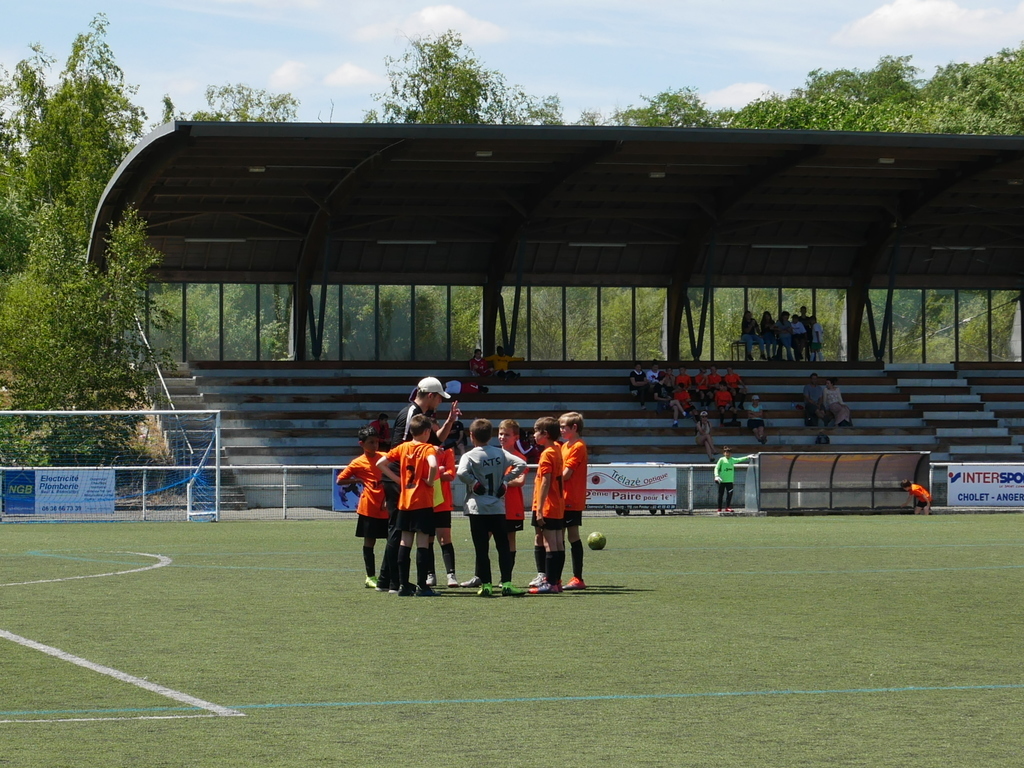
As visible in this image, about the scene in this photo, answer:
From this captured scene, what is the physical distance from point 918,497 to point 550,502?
18.8m

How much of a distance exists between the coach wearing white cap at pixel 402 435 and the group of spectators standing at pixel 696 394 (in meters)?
23.3

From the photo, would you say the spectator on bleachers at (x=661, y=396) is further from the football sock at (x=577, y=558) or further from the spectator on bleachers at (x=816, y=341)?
the football sock at (x=577, y=558)

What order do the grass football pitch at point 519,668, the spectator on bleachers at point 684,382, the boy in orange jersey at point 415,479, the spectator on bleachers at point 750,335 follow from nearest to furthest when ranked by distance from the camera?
the grass football pitch at point 519,668 → the boy in orange jersey at point 415,479 → the spectator on bleachers at point 684,382 → the spectator on bleachers at point 750,335

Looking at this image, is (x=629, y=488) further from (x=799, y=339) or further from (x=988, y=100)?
(x=988, y=100)

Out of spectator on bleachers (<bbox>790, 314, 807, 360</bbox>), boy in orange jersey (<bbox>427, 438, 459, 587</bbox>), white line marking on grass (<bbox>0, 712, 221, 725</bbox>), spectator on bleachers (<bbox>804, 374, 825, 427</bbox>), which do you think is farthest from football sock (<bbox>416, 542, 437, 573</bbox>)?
spectator on bleachers (<bbox>790, 314, 807, 360</bbox>)

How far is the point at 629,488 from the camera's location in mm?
29938

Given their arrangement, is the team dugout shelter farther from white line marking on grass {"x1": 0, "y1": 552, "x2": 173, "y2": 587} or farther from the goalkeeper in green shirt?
white line marking on grass {"x1": 0, "y1": 552, "x2": 173, "y2": 587}

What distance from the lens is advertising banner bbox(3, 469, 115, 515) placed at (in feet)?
89.5

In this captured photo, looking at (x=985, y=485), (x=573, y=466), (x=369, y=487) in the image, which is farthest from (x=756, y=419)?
(x=369, y=487)

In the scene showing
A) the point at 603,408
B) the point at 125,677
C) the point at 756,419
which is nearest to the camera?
the point at 125,677

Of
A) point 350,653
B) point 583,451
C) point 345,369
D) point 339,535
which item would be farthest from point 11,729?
point 345,369

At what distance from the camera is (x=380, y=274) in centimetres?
4144

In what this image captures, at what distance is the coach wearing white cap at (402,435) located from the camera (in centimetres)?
1270

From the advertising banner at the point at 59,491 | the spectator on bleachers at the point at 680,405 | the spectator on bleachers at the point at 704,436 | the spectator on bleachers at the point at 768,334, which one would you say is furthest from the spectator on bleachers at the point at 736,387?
the advertising banner at the point at 59,491
